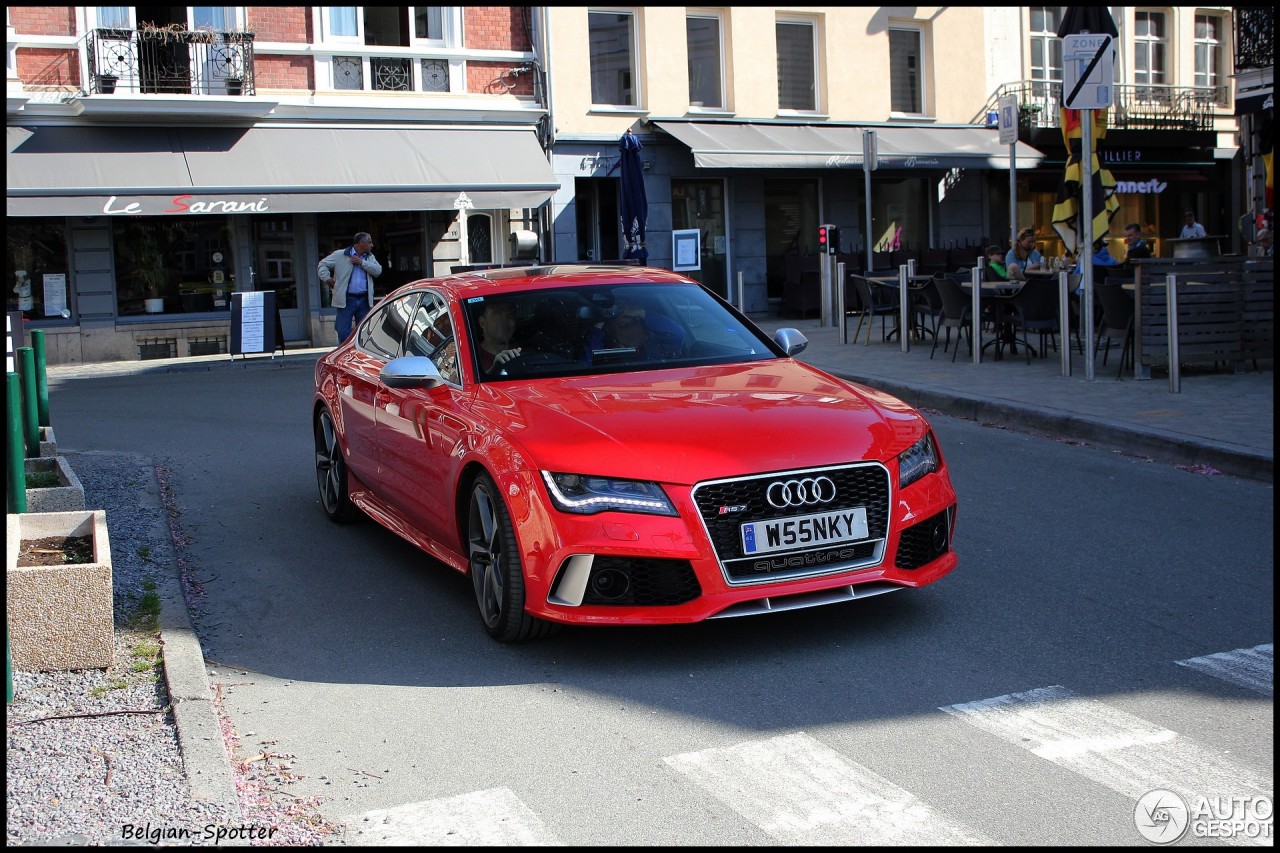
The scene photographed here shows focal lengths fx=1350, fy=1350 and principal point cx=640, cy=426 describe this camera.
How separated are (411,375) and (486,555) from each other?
1066mm

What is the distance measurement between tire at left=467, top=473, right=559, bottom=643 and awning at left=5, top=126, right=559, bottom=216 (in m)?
17.1

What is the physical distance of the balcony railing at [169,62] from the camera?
2198 centimetres

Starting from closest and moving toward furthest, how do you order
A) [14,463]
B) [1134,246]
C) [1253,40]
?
[14,463] < [1134,246] < [1253,40]

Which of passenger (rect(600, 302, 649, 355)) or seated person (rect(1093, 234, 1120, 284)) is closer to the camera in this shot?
passenger (rect(600, 302, 649, 355))

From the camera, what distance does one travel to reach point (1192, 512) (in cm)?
806

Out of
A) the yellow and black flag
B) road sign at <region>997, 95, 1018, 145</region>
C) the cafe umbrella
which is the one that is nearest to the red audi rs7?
the yellow and black flag

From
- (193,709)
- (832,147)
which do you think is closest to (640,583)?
(193,709)

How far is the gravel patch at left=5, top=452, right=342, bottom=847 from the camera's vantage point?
3.68 meters

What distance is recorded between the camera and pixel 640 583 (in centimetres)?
519

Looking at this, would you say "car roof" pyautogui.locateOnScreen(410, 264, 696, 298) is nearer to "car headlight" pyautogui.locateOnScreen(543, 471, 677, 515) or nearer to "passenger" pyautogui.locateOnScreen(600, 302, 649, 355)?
"passenger" pyautogui.locateOnScreen(600, 302, 649, 355)

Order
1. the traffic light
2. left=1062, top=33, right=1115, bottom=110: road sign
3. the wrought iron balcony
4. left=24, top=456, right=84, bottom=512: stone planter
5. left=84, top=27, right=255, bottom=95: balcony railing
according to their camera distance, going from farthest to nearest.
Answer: the wrought iron balcony → the traffic light → left=84, top=27, right=255, bottom=95: balcony railing → left=1062, top=33, right=1115, bottom=110: road sign → left=24, top=456, right=84, bottom=512: stone planter

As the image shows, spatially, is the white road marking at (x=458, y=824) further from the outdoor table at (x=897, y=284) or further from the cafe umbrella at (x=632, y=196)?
the cafe umbrella at (x=632, y=196)

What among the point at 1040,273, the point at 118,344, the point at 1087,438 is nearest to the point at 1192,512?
the point at 1087,438

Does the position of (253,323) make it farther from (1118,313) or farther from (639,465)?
(639,465)
